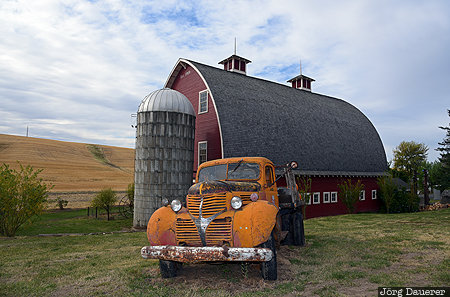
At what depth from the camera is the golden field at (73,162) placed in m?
46.4

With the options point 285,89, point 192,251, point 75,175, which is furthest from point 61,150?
point 192,251

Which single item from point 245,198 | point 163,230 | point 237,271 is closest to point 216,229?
point 245,198

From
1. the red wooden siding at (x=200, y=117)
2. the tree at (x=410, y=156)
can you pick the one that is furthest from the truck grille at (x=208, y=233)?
the tree at (x=410, y=156)

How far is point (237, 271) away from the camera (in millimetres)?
7191

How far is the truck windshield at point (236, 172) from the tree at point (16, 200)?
9469mm

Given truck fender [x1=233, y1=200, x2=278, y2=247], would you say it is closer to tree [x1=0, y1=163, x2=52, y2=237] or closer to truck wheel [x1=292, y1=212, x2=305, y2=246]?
truck wheel [x1=292, y1=212, x2=305, y2=246]

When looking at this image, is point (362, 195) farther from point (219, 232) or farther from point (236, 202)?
point (219, 232)

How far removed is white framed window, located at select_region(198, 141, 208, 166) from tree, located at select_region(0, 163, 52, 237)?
917 cm

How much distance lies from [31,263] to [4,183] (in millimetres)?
6837

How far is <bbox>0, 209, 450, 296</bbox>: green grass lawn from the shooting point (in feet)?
19.5

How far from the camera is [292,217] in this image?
1017 centimetres

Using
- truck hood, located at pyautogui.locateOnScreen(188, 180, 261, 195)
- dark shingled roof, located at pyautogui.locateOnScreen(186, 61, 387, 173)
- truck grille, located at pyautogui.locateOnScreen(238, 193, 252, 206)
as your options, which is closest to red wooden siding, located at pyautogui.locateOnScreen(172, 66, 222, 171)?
dark shingled roof, located at pyautogui.locateOnScreen(186, 61, 387, 173)

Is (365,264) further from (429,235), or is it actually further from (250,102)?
(250,102)

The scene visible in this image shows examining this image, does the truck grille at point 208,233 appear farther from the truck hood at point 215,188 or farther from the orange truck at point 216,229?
the truck hood at point 215,188
